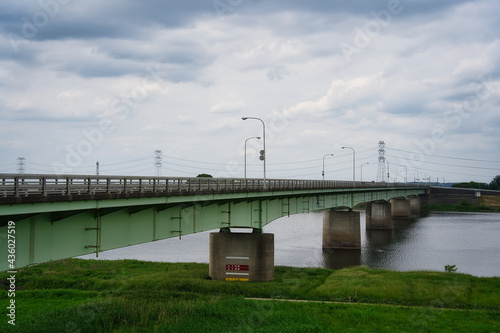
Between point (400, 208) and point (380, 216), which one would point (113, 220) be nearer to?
point (380, 216)

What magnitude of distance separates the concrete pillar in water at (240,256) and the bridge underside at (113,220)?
1674 millimetres

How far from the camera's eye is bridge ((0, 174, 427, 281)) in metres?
17.5

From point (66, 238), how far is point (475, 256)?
51553mm

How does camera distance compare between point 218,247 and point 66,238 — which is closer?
point 66,238

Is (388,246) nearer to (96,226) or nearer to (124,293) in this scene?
(124,293)

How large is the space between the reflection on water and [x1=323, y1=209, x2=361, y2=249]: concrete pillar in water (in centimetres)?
195

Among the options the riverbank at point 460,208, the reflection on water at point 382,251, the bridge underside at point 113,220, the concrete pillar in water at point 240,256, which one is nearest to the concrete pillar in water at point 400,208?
the riverbank at point 460,208

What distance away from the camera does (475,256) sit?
5519cm

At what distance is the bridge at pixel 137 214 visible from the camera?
57.5 ft

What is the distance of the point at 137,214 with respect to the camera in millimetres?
25312

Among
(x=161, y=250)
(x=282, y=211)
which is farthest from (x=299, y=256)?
(x=161, y=250)

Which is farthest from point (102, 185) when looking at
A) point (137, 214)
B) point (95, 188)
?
point (137, 214)

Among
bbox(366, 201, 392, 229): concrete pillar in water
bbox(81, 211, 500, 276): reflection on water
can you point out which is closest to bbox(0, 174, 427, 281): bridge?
bbox(81, 211, 500, 276): reflection on water

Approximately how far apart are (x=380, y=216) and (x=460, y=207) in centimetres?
6168
